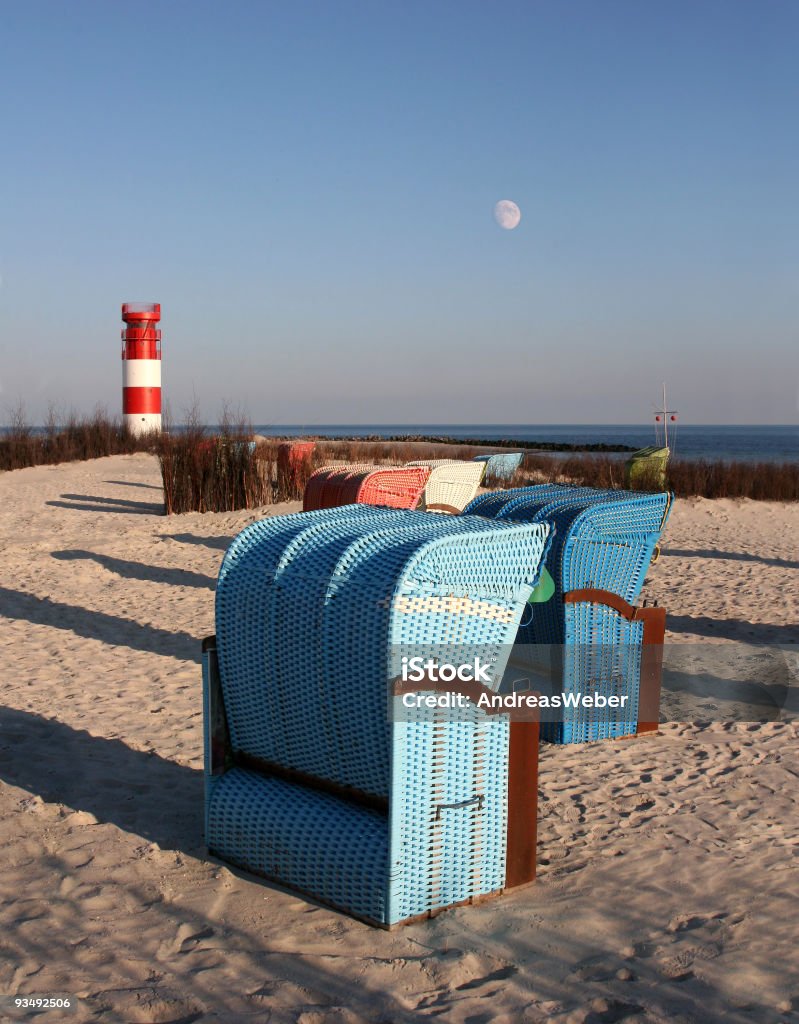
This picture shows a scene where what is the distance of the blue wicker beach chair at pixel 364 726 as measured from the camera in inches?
109

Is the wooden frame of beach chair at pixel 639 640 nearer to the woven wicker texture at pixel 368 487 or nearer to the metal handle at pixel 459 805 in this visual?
the metal handle at pixel 459 805

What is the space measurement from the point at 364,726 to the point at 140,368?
25.2 meters

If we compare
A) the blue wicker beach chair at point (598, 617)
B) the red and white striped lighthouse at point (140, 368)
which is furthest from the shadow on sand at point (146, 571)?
the red and white striped lighthouse at point (140, 368)

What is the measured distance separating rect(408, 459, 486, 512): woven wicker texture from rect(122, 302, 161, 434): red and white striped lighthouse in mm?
17848

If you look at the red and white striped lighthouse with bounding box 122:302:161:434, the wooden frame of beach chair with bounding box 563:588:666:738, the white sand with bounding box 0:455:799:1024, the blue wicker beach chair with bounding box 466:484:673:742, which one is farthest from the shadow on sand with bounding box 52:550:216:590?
the red and white striped lighthouse with bounding box 122:302:161:434

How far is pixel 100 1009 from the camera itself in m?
2.38

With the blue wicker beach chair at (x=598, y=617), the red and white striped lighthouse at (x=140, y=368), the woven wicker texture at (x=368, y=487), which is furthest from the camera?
the red and white striped lighthouse at (x=140, y=368)

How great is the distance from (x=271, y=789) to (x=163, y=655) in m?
3.31

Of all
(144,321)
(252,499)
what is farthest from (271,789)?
(144,321)

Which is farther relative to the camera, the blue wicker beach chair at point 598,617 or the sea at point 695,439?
the sea at point 695,439

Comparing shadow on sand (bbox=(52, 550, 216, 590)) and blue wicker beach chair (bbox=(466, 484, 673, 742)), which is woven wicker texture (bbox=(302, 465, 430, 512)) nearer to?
shadow on sand (bbox=(52, 550, 216, 590))

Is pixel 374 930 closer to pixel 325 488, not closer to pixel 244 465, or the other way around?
pixel 325 488

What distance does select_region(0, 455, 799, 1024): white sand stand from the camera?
2.43 meters

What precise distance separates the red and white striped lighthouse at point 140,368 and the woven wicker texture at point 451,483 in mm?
17848
